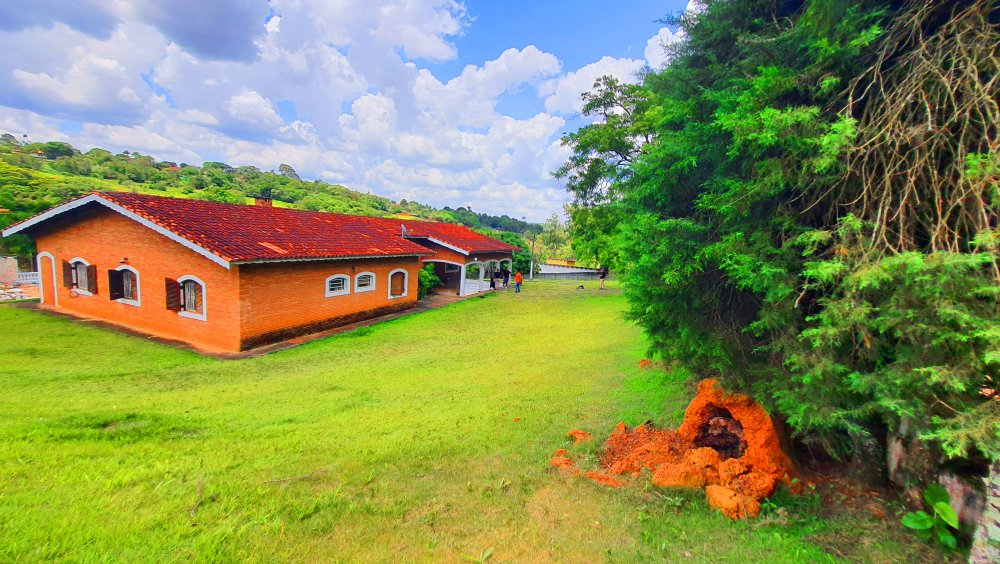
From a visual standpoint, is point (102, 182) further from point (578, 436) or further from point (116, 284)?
point (578, 436)

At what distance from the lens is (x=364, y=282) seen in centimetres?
1545

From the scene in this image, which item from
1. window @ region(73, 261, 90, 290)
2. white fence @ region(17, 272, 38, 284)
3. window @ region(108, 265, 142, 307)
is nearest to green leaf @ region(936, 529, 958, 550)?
window @ region(108, 265, 142, 307)

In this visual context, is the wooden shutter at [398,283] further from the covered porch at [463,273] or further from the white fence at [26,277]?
the white fence at [26,277]

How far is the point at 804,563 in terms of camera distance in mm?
3010

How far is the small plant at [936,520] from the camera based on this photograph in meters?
2.95

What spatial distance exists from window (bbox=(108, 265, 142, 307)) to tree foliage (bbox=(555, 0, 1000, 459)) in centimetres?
1490

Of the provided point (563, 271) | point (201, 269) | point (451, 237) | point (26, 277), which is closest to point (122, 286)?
point (201, 269)

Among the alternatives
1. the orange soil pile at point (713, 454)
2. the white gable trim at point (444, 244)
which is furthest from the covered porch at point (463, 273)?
the orange soil pile at point (713, 454)

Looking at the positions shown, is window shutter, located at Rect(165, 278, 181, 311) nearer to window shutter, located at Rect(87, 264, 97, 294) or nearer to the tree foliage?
window shutter, located at Rect(87, 264, 97, 294)

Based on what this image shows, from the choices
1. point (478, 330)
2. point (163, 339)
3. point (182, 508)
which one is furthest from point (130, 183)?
point (182, 508)

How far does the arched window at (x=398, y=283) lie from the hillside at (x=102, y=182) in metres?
19.8

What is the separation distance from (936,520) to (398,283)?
16.3 metres

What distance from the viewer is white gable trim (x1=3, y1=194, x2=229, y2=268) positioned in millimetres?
10219

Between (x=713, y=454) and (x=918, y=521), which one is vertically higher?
(x=918, y=521)
